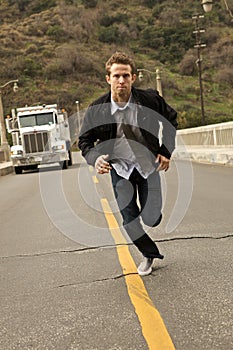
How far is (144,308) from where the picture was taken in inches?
179

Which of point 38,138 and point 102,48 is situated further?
point 102,48

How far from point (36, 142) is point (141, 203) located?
21747 mm

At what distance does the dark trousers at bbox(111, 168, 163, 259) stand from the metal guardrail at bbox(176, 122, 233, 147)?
56.8 ft

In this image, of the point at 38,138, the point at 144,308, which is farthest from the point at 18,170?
the point at 144,308

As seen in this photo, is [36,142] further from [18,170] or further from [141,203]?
[141,203]

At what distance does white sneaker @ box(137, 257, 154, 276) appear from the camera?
18.2ft

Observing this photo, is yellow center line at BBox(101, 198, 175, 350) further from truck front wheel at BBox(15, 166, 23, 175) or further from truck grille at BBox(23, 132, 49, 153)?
truck front wheel at BBox(15, 166, 23, 175)

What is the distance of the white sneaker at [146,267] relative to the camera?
556 cm

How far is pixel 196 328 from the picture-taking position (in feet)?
13.0

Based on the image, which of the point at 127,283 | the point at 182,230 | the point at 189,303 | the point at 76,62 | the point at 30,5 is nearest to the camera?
the point at 189,303

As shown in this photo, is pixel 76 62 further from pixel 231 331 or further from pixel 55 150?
pixel 231 331

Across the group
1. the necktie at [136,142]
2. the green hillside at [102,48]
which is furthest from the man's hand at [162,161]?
the green hillside at [102,48]

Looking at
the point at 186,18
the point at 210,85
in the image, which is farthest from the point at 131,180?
the point at 186,18

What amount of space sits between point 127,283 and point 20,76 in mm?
82232
